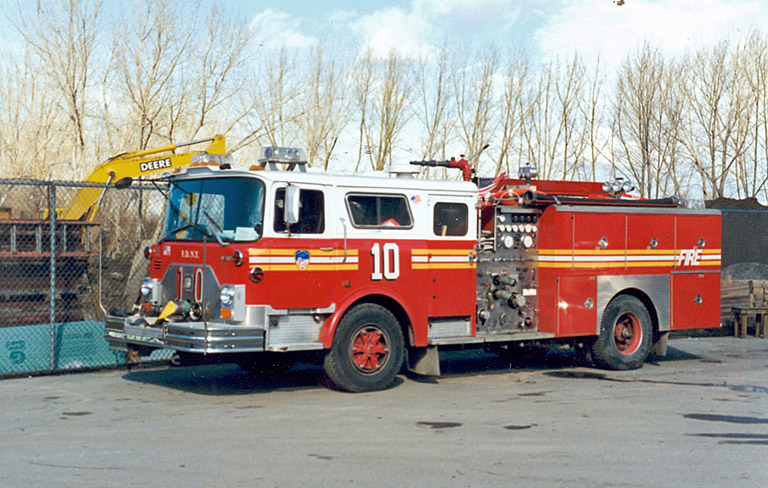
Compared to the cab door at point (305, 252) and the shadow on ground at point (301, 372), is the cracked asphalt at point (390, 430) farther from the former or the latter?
the cab door at point (305, 252)

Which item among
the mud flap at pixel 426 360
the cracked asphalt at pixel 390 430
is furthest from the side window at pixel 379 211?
the cracked asphalt at pixel 390 430

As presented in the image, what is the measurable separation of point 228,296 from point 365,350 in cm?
174

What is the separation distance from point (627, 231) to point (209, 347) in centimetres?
629

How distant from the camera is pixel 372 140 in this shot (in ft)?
98.7

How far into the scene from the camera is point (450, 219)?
10.8 metres

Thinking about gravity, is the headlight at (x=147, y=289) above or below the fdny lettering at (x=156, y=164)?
below

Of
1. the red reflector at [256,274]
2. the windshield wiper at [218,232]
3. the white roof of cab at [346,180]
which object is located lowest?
the red reflector at [256,274]

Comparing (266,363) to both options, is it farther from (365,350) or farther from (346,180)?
(346,180)

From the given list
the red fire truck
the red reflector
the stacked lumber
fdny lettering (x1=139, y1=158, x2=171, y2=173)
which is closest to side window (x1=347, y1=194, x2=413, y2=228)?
the red fire truck

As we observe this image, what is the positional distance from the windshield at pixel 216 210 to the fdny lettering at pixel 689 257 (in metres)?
6.63

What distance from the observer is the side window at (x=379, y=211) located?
10.0 m

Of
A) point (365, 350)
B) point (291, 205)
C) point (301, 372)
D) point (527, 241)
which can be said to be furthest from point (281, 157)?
point (527, 241)

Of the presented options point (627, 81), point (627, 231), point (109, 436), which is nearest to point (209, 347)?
point (109, 436)

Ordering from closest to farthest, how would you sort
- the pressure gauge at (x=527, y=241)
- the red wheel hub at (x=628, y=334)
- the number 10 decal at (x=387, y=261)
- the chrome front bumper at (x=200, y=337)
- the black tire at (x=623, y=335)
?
the chrome front bumper at (x=200, y=337) → the number 10 decal at (x=387, y=261) → the pressure gauge at (x=527, y=241) → the black tire at (x=623, y=335) → the red wheel hub at (x=628, y=334)
